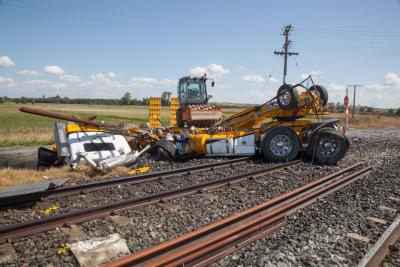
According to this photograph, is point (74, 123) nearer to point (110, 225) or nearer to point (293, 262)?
point (110, 225)

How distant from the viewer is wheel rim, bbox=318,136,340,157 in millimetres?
11219

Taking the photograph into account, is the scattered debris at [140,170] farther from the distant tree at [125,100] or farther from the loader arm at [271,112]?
the distant tree at [125,100]

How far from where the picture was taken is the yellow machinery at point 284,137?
37.3 feet

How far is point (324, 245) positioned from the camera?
4805 mm

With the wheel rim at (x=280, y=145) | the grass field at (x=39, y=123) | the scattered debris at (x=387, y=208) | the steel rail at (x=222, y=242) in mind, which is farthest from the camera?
the grass field at (x=39, y=123)

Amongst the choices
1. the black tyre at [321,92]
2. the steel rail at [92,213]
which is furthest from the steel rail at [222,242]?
the black tyre at [321,92]

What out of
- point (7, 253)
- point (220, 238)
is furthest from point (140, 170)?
point (220, 238)

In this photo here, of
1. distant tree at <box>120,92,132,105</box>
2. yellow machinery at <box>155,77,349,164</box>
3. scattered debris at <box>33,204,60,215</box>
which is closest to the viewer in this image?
scattered debris at <box>33,204,60,215</box>

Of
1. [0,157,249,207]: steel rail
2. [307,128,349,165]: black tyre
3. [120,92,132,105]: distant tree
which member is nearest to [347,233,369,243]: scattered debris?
[0,157,249,207]: steel rail

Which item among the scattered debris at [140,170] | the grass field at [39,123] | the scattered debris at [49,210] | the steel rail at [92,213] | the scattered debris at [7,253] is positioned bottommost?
the grass field at [39,123]

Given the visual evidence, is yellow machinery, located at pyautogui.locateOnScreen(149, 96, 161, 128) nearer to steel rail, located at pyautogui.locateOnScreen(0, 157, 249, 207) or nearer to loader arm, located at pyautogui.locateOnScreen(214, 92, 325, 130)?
loader arm, located at pyautogui.locateOnScreen(214, 92, 325, 130)

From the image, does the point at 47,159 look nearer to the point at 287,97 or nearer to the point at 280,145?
the point at 280,145

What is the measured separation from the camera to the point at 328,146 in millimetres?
11336

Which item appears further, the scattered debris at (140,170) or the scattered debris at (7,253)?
the scattered debris at (140,170)
